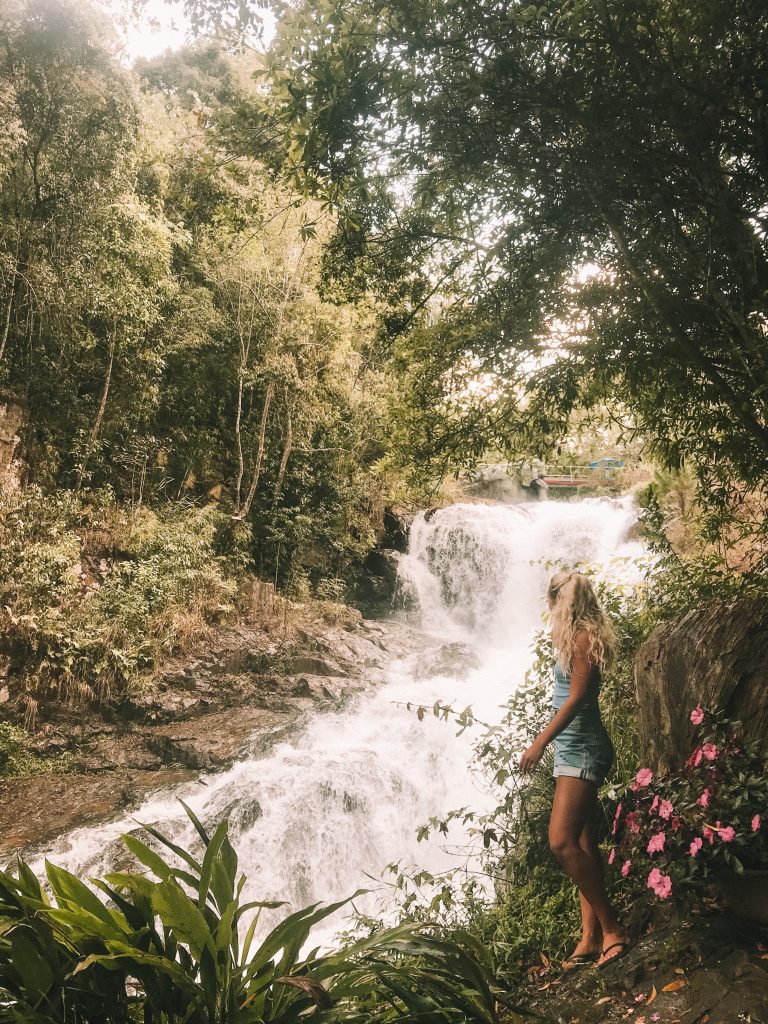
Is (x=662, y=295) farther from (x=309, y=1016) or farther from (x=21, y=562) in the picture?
(x=21, y=562)

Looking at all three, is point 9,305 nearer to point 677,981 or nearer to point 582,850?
point 582,850

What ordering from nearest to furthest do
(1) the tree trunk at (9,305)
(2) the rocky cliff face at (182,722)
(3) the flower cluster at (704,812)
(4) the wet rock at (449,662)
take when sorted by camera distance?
1. (3) the flower cluster at (704,812)
2. (2) the rocky cliff face at (182,722)
3. (1) the tree trunk at (9,305)
4. (4) the wet rock at (449,662)

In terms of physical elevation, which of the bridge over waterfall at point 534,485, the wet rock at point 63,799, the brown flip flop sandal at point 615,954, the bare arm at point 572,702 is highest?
the bridge over waterfall at point 534,485

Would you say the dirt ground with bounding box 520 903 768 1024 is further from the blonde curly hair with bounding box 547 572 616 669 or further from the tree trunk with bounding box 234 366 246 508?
the tree trunk with bounding box 234 366 246 508

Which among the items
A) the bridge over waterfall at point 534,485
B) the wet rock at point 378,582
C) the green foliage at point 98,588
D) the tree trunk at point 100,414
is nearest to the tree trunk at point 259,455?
the green foliage at point 98,588

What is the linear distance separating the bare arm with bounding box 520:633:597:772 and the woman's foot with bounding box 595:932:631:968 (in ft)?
2.72

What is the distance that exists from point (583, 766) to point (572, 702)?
1.00ft

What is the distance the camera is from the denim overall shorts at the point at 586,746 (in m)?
2.88

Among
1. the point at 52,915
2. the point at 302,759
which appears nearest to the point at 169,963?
the point at 52,915

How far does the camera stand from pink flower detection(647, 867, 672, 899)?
97.4 inches

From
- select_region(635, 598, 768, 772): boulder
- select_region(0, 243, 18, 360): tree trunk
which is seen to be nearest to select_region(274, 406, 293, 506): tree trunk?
select_region(0, 243, 18, 360): tree trunk

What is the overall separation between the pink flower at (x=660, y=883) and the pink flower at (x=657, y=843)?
8 centimetres

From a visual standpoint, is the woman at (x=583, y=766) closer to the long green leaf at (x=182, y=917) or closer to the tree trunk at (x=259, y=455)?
the long green leaf at (x=182, y=917)

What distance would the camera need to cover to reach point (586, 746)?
2889 mm
